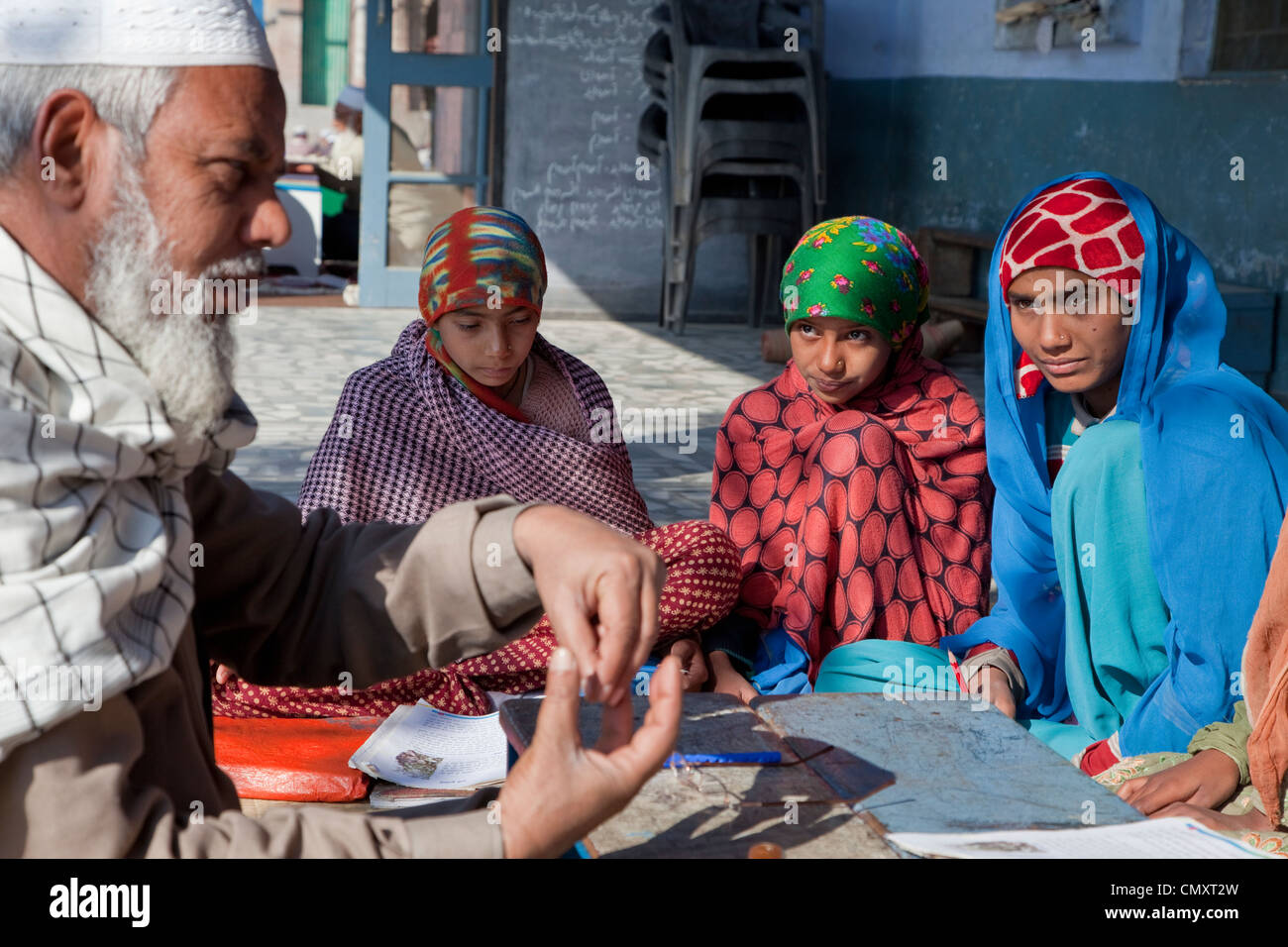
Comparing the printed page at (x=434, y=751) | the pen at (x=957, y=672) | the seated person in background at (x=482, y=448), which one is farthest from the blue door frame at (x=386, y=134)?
the pen at (x=957, y=672)

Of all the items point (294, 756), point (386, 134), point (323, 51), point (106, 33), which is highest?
point (323, 51)

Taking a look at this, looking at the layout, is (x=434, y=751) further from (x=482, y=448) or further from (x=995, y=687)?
(x=995, y=687)

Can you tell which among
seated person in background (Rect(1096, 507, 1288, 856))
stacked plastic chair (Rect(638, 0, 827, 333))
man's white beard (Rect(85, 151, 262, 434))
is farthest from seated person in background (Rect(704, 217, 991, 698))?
stacked plastic chair (Rect(638, 0, 827, 333))

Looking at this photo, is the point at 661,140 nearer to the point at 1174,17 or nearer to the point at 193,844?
the point at 1174,17

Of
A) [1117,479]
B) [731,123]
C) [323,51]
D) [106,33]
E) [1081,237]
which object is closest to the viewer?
[106,33]

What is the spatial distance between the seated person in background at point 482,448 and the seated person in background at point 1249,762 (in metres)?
1.16

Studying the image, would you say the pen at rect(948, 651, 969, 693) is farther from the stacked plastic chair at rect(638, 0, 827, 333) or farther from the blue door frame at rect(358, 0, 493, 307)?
the blue door frame at rect(358, 0, 493, 307)

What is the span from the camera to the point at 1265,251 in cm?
649

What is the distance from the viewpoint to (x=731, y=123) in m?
9.32

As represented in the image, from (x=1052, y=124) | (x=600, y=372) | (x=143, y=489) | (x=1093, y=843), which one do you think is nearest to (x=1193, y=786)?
(x=1093, y=843)

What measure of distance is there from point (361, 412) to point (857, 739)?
81.1 inches

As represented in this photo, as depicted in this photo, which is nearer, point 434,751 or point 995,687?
point 995,687

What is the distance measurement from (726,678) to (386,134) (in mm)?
7485
